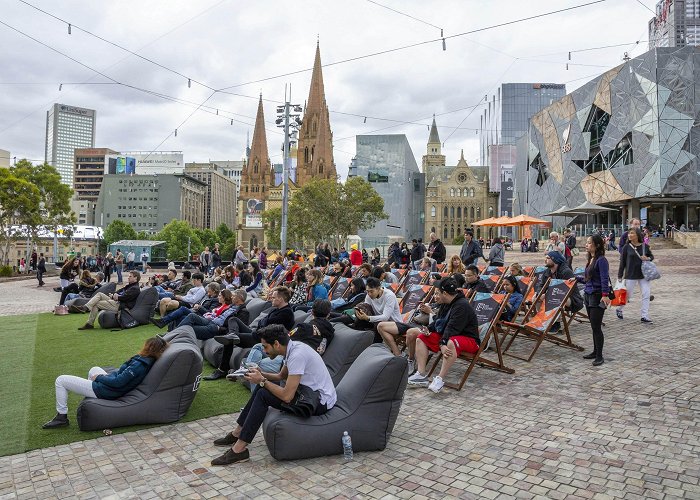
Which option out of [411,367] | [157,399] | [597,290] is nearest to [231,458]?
[157,399]

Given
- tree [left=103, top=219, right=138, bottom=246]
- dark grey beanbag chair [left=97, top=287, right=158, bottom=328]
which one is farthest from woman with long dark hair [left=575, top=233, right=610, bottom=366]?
tree [left=103, top=219, right=138, bottom=246]

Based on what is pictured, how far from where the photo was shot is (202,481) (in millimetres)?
3770

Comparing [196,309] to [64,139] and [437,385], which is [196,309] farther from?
[64,139]

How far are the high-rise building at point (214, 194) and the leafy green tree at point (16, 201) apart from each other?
4772 inches

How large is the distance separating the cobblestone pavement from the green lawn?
1.36 feet

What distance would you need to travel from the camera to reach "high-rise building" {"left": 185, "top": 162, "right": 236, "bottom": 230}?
522ft

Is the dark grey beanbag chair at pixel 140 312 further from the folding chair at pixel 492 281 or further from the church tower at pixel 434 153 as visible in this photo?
the church tower at pixel 434 153

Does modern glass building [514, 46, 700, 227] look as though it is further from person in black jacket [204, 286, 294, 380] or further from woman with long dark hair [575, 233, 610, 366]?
person in black jacket [204, 286, 294, 380]

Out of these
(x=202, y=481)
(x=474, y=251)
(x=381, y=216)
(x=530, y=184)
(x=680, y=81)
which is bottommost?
(x=202, y=481)

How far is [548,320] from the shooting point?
7.28 meters

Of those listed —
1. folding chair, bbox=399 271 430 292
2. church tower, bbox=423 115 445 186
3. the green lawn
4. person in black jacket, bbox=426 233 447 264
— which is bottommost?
the green lawn

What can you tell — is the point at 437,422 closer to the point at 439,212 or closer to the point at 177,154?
the point at 439,212

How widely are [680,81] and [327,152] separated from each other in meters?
60.9

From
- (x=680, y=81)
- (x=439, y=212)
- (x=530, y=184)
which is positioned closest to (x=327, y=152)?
(x=439, y=212)
